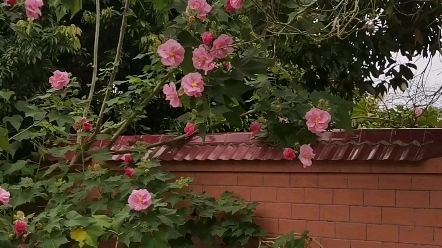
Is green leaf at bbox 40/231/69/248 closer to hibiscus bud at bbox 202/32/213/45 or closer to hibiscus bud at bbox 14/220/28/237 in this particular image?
hibiscus bud at bbox 14/220/28/237

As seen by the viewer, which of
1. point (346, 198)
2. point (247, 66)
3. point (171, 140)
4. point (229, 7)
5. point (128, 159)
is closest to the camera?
point (229, 7)

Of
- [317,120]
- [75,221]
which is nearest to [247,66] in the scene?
[317,120]

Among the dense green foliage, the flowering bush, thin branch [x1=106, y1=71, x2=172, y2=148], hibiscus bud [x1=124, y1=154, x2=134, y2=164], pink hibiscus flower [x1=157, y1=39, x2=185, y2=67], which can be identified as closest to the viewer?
pink hibiscus flower [x1=157, y1=39, x2=185, y2=67]

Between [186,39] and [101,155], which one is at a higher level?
[186,39]

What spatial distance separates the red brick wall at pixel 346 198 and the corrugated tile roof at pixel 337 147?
53mm

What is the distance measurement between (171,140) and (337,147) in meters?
1.14

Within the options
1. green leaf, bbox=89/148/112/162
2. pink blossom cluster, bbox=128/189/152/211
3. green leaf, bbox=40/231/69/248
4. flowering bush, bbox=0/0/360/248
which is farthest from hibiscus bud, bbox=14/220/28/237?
green leaf, bbox=89/148/112/162

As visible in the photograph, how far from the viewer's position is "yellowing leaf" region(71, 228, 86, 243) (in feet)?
8.76

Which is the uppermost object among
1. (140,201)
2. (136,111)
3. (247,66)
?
(247,66)

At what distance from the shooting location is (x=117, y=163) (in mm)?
3852

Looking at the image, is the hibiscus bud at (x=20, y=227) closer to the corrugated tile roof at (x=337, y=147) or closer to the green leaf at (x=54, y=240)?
the green leaf at (x=54, y=240)

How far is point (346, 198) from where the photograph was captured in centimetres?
298

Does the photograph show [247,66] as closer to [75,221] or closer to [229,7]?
[229,7]

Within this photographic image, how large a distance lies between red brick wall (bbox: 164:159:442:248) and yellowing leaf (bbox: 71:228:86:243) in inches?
40.2
